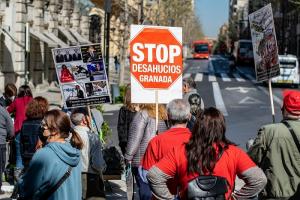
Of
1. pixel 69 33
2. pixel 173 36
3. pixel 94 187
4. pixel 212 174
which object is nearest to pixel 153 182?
pixel 212 174

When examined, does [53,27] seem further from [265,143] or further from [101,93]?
[265,143]

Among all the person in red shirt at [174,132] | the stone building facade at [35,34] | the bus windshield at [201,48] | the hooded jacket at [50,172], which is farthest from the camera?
the bus windshield at [201,48]

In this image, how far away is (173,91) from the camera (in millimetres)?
8227

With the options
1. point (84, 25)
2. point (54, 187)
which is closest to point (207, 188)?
point (54, 187)

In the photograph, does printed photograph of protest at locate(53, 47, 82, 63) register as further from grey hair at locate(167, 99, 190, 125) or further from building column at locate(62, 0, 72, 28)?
building column at locate(62, 0, 72, 28)

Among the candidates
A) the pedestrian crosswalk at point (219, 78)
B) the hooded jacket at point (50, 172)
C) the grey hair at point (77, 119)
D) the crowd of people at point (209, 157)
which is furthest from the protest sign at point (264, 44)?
the pedestrian crosswalk at point (219, 78)

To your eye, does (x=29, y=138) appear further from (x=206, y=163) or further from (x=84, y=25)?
(x=84, y=25)

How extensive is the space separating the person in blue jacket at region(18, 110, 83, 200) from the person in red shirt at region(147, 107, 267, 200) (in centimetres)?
66

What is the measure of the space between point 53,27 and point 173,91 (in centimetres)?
3001

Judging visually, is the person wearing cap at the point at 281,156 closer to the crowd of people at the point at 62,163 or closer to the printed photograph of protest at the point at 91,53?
the crowd of people at the point at 62,163

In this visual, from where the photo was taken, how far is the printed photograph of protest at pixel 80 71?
9211mm

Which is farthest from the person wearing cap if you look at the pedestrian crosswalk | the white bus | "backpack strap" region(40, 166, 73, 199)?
the pedestrian crosswalk

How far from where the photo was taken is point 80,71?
9.25 m

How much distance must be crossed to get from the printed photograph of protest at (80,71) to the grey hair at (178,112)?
3698mm
